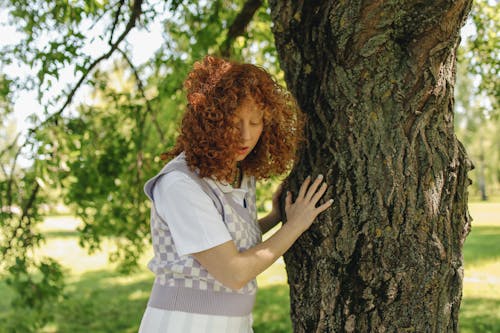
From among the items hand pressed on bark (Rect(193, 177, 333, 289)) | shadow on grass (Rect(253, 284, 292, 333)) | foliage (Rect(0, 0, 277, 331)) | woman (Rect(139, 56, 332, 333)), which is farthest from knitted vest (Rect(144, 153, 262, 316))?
shadow on grass (Rect(253, 284, 292, 333))

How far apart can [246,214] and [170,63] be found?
2.96 metres

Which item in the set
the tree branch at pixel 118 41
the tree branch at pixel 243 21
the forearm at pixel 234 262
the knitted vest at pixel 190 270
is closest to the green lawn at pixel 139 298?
the tree branch at pixel 118 41

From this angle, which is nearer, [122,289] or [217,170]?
[217,170]

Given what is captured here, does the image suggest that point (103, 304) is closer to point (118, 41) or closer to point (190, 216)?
point (118, 41)

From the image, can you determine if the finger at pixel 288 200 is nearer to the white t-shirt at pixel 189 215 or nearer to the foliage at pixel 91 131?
the white t-shirt at pixel 189 215

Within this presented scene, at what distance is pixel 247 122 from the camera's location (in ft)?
6.68

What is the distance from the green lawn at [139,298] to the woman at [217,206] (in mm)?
2869

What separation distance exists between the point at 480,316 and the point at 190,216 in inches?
230

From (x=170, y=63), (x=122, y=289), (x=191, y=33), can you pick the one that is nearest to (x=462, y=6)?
(x=170, y=63)

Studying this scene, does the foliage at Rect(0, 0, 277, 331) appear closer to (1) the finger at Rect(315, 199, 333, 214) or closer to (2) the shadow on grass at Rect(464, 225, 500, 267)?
(1) the finger at Rect(315, 199, 333, 214)

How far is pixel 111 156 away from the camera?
185 inches

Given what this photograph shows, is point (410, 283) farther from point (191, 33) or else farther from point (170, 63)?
point (191, 33)

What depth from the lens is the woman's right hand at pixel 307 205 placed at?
2.11 metres

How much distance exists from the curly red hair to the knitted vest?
0.07m
